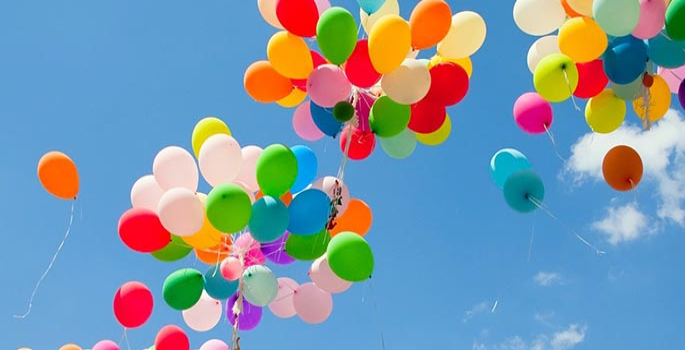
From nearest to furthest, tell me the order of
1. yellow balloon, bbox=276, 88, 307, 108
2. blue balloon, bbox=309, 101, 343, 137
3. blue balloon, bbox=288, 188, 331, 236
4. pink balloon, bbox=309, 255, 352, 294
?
blue balloon, bbox=288, 188, 331, 236 < blue balloon, bbox=309, 101, 343, 137 < pink balloon, bbox=309, 255, 352, 294 < yellow balloon, bbox=276, 88, 307, 108

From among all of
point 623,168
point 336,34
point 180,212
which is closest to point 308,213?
point 180,212

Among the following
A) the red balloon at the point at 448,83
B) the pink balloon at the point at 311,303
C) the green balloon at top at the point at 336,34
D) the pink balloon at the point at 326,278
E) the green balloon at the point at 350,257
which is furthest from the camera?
the pink balloon at the point at 311,303

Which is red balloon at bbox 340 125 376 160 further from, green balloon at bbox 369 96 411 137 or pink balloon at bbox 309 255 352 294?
pink balloon at bbox 309 255 352 294

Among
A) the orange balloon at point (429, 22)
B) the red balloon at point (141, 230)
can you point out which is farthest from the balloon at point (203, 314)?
the orange balloon at point (429, 22)

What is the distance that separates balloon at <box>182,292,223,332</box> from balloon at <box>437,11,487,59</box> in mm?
2546

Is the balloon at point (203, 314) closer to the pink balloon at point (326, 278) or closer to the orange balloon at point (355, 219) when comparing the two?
the pink balloon at point (326, 278)

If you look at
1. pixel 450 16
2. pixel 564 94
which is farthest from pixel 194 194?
pixel 564 94

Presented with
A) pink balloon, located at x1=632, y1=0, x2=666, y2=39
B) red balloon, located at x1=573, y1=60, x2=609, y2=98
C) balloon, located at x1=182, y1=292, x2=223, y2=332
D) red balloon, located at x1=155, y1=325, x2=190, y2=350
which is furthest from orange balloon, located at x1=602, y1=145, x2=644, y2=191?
red balloon, located at x1=155, y1=325, x2=190, y2=350

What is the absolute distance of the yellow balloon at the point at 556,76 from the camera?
16.5ft

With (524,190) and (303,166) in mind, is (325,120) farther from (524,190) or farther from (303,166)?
(524,190)

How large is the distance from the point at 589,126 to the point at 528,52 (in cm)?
70

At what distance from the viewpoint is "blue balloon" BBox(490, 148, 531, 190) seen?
5391 millimetres

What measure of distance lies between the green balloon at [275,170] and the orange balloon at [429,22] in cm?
115

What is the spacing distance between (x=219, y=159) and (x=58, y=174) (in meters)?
1.23
